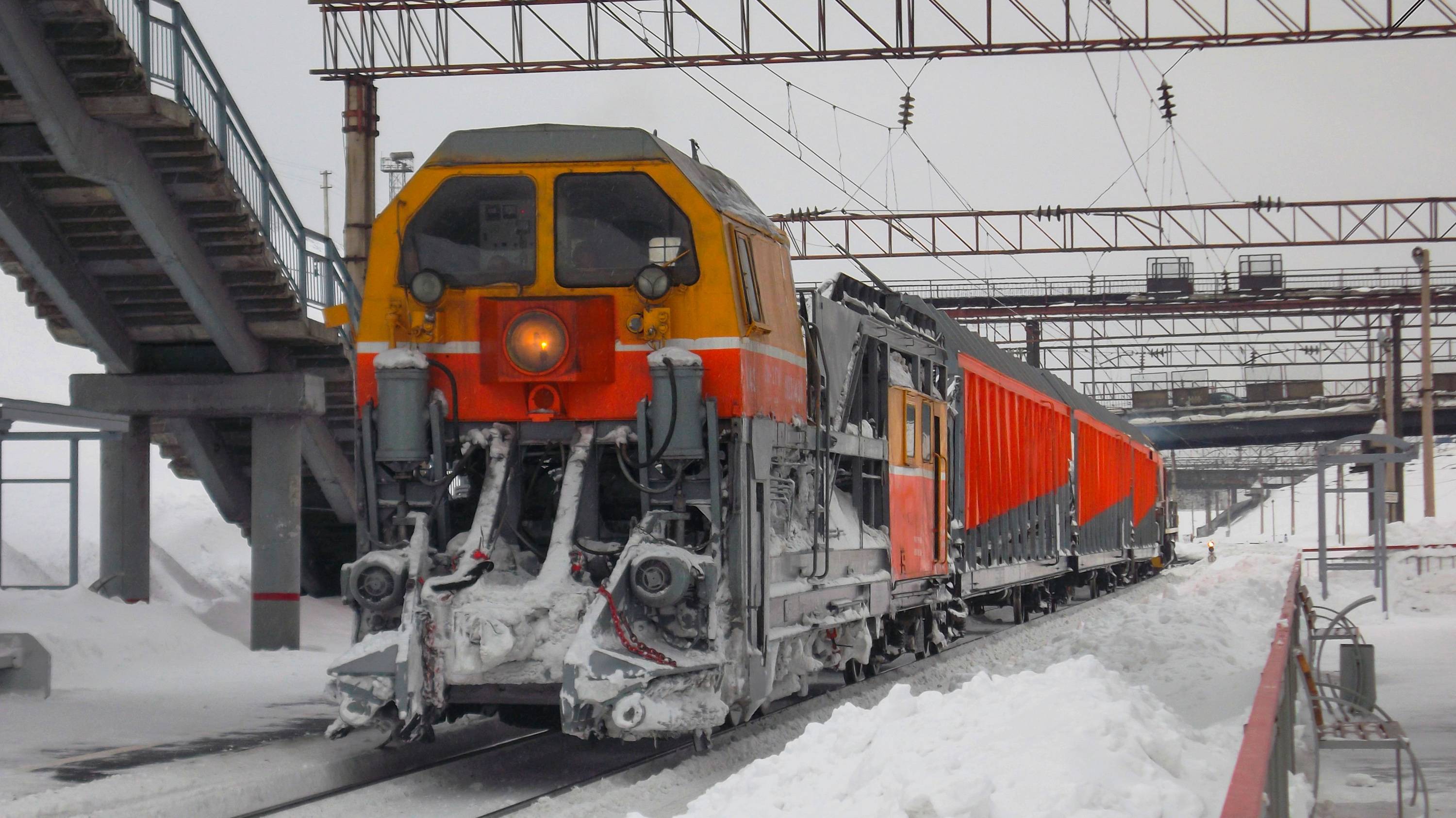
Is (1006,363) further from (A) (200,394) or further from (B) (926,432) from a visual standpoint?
(A) (200,394)

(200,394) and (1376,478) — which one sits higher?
(200,394)

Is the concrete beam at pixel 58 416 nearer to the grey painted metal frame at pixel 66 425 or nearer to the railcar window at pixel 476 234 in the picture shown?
the grey painted metal frame at pixel 66 425

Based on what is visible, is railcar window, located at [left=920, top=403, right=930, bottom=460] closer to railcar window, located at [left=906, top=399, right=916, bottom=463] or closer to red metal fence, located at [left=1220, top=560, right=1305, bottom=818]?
railcar window, located at [left=906, top=399, right=916, bottom=463]

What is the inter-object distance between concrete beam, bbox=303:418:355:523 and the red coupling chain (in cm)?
950

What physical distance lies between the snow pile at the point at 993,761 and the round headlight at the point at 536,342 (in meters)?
2.81

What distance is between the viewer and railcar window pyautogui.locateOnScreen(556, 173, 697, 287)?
873 cm

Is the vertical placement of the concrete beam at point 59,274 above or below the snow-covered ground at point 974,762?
above

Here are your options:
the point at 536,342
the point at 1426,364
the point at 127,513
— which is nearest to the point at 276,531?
the point at 127,513

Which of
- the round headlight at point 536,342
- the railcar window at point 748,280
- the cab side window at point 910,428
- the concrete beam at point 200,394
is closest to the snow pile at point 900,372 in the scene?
the cab side window at point 910,428

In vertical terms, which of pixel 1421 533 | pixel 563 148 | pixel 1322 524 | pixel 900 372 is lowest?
pixel 1421 533

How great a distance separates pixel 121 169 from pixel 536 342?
5809 mm

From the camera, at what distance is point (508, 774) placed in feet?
28.1

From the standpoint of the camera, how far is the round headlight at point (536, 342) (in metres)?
8.54

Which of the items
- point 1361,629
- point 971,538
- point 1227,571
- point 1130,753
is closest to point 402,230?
point 1130,753
